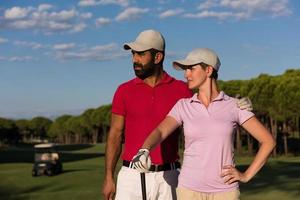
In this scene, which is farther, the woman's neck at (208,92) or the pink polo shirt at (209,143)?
the woman's neck at (208,92)

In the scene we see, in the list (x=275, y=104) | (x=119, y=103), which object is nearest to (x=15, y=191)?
(x=119, y=103)

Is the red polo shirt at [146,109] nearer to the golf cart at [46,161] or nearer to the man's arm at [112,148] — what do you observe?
the man's arm at [112,148]

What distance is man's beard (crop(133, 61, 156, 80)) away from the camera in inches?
216

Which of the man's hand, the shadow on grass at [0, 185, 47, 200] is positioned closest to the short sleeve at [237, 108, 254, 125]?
the man's hand

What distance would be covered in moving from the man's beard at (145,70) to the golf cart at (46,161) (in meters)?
26.3

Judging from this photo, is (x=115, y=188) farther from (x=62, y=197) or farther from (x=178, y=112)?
(x=62, y=197)

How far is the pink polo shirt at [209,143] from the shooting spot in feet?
14.3

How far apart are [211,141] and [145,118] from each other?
1189 millimetres

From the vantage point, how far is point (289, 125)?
63375 millimetres

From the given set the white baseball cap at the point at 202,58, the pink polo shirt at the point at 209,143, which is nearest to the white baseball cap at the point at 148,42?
the white baseball cap at the point at 202,58

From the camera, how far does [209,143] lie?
4.38 m

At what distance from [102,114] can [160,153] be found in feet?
363

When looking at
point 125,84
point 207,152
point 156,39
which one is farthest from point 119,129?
point 207,152

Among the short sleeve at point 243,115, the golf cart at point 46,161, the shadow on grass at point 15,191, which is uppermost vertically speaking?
the short sleeve at point 243,115
